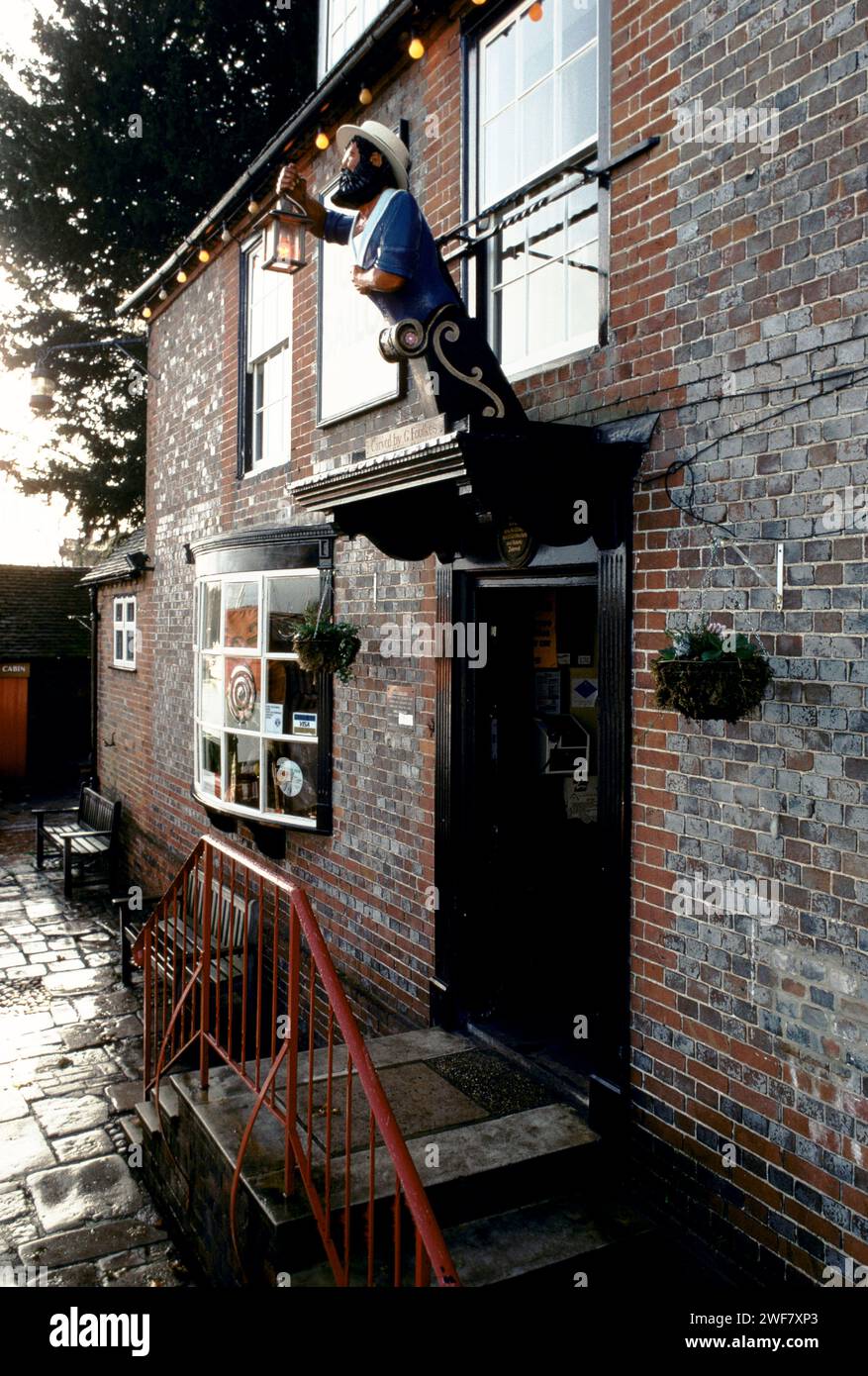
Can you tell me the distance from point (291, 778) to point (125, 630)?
6.44 m

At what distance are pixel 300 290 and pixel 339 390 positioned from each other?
1.19m

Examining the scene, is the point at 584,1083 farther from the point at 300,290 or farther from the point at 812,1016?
the point at 300,290

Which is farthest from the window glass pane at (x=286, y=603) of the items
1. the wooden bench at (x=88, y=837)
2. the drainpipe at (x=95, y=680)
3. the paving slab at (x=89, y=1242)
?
the drainpipe at (x=95, y=680)

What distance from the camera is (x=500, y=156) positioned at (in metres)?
5.32

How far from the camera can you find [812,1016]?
10.8ft

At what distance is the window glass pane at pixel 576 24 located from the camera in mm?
4648

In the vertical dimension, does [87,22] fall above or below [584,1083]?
above

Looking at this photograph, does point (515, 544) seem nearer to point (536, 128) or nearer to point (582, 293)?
point (582, 293)

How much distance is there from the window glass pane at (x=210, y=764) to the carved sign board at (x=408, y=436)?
4.27 m

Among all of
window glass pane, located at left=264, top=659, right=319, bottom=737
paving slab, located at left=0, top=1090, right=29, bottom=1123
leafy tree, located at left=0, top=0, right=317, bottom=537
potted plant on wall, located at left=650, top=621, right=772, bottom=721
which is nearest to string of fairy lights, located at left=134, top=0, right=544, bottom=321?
potted plant on wall, located at left=650, top=621, right=772, bottom=721

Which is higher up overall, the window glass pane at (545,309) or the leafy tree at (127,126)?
the leafy tree at (127,126)

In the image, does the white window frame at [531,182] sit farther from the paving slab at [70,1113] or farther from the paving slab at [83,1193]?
→ the paving slab at [70,1113]

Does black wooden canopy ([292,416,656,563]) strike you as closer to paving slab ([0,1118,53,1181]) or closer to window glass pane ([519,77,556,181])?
window glass pane ([519,77,556,181])
